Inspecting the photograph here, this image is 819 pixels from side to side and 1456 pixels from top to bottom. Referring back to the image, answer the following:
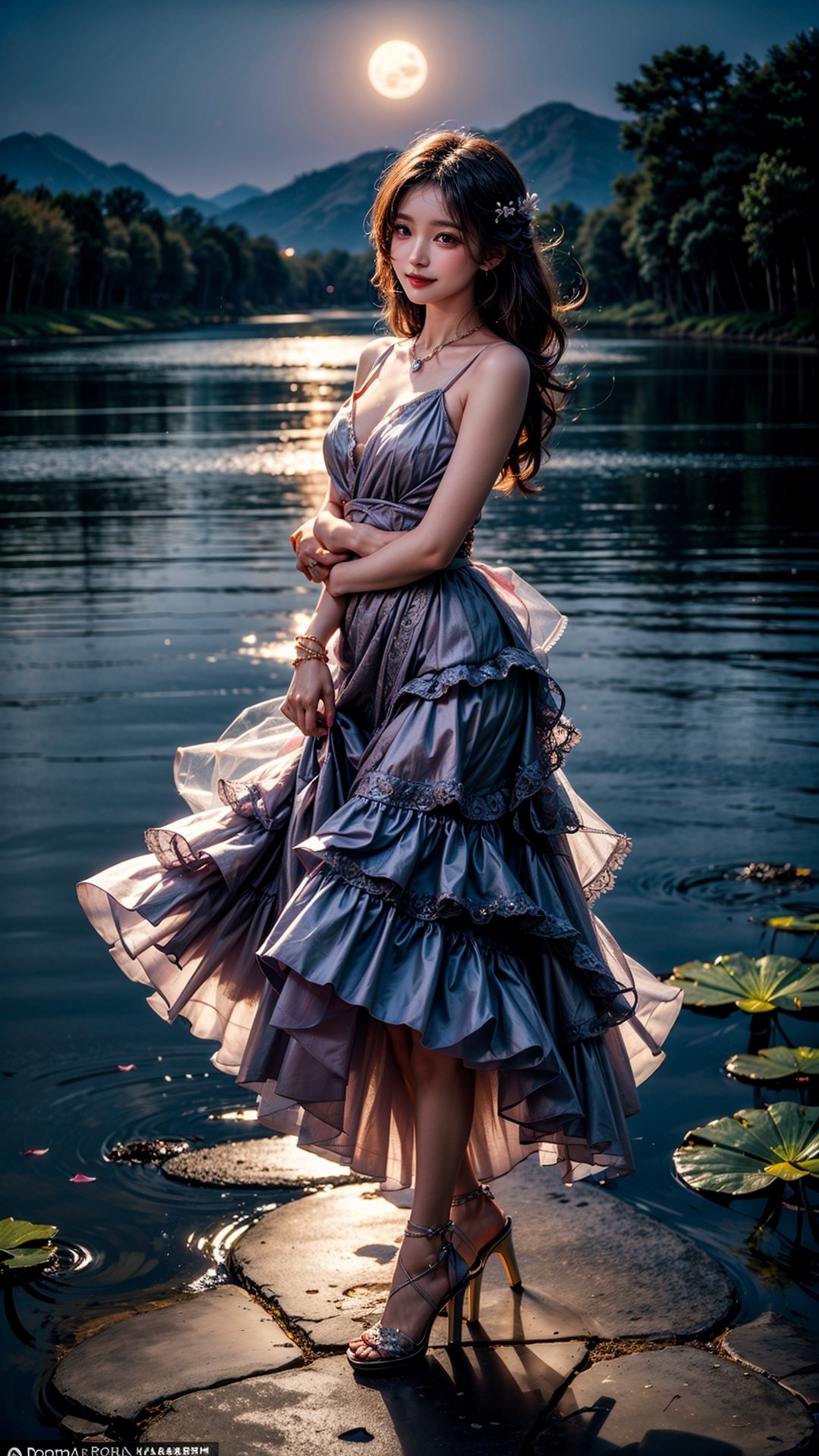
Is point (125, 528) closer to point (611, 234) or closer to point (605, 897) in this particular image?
point (605, 897)

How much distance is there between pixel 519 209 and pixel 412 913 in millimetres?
1235

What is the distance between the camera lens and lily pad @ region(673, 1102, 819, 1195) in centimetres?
325

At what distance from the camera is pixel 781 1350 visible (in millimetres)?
2633

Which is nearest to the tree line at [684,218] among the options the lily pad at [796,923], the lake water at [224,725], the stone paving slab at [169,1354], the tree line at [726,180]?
the tree line at [726,180]

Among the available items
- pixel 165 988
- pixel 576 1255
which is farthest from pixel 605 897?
pixel 165 988

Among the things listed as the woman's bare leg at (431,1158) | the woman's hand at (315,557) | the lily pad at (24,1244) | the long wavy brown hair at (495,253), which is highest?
the long wavy brown hair at (495,253)

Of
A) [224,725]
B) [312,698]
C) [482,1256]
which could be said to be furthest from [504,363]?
[224,725]

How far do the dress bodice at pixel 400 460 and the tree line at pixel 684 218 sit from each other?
5189 cm

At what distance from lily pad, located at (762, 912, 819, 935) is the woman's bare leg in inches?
87.9

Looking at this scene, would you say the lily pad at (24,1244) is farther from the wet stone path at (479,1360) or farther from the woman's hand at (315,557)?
the woman's hand at (315,557)

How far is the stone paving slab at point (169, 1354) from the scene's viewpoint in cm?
246

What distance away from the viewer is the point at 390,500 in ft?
9.07

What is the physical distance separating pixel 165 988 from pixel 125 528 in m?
11.4

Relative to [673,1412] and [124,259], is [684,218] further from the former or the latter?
[673,1412]
